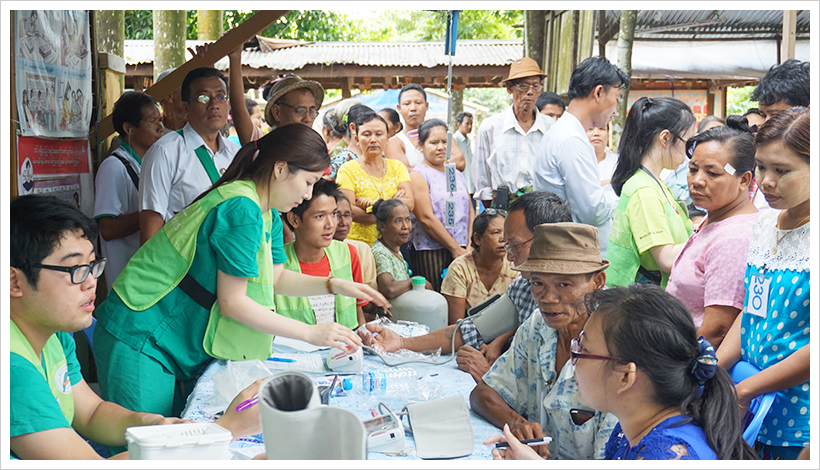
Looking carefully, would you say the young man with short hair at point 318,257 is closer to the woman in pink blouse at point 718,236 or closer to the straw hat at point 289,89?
the straw hat at point 289,89

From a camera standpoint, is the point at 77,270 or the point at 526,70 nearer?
the point at 77,270

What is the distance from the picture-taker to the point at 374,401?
2.10 meters

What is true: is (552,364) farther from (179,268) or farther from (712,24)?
(712,24)

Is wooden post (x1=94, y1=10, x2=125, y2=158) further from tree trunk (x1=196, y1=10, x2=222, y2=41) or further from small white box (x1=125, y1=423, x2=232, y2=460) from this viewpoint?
small white box (x1=125, y1=423, x2=232, y2=460)

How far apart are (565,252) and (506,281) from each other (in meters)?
1.52

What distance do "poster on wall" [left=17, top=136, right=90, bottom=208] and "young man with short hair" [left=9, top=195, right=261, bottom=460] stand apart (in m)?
1.22

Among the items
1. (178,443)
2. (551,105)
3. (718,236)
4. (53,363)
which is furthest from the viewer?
(551,105)

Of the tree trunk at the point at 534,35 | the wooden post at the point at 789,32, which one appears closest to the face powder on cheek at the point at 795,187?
the wooden post at the point at 789,32

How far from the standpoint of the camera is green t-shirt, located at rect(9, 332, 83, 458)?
54.9 inches

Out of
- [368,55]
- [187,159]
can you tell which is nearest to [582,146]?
[187,159]

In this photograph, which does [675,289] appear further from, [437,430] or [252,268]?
[252,268]

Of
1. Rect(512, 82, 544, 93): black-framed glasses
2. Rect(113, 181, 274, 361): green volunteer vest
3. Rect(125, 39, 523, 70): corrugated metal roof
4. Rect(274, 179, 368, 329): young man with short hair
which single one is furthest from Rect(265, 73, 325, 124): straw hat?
Rect(125, 39, 523, 70): corrugated metal roof

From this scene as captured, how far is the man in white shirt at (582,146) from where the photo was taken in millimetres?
3230

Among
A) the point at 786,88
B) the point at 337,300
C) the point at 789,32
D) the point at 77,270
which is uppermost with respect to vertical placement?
the point at 789,32
